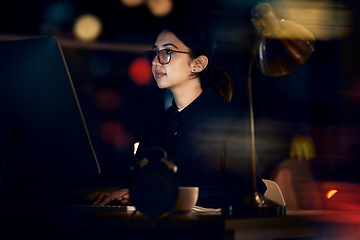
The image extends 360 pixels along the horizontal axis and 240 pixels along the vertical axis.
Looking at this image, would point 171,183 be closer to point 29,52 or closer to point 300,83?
point 29,52

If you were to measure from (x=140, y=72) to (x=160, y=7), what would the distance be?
0.90 m

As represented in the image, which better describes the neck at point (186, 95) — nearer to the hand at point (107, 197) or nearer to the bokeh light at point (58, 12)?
the hand at point (107, 197)

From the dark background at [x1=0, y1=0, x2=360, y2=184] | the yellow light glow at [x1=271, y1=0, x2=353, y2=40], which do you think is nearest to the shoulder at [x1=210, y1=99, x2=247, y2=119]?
the dark background at [x1=0, y1=0, x2=360, y2=184]

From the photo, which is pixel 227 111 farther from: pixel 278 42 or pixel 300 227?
pixel 300 227

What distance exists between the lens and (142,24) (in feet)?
15.5

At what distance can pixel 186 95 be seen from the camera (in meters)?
1.70

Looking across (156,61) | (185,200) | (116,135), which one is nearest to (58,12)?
(116,135)

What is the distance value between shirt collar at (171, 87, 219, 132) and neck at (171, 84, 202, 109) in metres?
0.04

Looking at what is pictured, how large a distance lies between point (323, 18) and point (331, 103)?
0.91 m

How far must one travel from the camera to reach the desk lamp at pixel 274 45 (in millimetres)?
973

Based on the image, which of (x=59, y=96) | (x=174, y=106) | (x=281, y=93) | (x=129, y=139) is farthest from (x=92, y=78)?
(x=59, y=96)

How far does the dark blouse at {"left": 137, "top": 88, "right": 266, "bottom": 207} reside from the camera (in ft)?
4.62

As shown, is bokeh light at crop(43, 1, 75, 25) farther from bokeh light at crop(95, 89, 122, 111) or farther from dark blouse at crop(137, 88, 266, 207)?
dark blouse at crop(137, 88, 266, 207)

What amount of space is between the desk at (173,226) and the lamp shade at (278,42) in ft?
1.42
